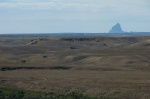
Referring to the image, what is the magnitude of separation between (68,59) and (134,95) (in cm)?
3469

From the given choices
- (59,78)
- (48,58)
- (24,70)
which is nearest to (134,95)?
(59,78)

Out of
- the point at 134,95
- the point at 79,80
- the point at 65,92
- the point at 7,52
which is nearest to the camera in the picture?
the point at 134,95

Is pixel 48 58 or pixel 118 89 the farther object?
pixel 48 58

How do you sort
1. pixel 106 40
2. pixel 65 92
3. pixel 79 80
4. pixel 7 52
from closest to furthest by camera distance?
1. pixel 65 92
2. pixel 79 80
3. pixel 7 52
4. pixel 106 40

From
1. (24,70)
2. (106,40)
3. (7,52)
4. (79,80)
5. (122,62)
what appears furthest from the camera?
(106,40)

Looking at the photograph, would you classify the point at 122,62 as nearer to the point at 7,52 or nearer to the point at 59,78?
the point at 59,78

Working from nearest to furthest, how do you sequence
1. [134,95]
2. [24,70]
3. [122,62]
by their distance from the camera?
[134,95] → [24,70] → [122,62]

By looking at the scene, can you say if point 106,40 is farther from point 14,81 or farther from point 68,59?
point 14,81

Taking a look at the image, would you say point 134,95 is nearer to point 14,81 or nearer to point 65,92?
point 65,92

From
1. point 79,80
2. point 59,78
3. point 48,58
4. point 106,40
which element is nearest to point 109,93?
point 79,80

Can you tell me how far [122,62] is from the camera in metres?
59.0

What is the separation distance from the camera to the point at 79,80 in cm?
4069

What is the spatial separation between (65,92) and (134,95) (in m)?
5.67

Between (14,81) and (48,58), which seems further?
(48,58)
